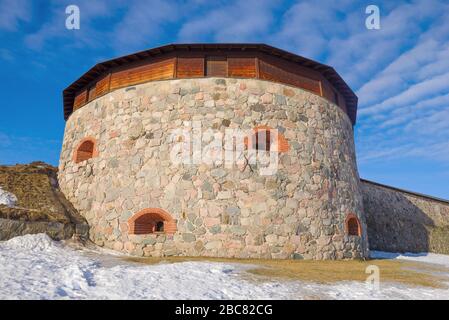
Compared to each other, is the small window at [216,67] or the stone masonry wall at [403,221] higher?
the small window at [216,67]

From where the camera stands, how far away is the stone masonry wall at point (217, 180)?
346 inches

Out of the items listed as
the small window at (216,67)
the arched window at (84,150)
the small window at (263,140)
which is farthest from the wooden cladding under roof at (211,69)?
the small window at (263,140)

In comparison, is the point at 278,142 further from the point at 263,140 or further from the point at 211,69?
the point at 211,69

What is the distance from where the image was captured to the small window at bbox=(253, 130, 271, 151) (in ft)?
31.6

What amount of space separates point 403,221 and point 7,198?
16589 mm

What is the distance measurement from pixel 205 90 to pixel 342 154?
500 centimetres

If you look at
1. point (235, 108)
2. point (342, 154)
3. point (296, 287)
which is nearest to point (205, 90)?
point (235, 108)

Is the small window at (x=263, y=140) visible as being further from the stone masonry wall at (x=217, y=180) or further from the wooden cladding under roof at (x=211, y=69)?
the wooden cladding under roof at (x=211, y=69)

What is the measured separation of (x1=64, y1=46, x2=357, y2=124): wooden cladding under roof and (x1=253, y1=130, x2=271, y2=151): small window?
70.6 inches

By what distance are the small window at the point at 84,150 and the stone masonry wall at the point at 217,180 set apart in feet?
0.80

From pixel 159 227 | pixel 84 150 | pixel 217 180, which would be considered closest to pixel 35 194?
pixel 84 150

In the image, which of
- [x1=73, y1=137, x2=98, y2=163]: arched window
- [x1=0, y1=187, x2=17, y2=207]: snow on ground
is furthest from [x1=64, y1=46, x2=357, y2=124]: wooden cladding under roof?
[x1=0, y1=187, x2=17, y2=207]: snow on ground

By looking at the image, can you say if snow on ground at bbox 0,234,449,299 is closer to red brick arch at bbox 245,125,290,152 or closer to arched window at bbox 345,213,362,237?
red brick arch at bbox 245,125,290,152
